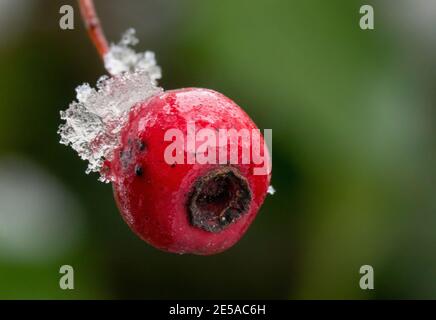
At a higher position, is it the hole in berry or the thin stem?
the thin stem

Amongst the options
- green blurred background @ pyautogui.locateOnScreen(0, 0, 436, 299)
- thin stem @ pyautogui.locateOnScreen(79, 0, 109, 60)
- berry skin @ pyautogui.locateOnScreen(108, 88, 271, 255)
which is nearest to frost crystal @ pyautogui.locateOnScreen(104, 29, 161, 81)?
thin stem @ pyautogui.locateOnScreen(79, 0, 109, 60)

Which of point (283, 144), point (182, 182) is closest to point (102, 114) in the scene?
point (182, 182)

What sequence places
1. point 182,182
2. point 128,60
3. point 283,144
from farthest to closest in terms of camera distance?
point 283,144 < point 128,60 < point 182,182

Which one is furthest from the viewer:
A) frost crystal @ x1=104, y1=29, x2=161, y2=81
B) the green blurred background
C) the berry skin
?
the green blurred background

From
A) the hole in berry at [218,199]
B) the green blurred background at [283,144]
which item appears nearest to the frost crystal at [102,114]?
the hole in berry at [218,199]

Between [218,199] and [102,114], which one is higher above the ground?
[102,114]

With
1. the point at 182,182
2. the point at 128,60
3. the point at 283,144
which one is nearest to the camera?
the point at 182,182

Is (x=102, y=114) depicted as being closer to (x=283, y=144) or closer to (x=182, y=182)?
(x=182, y=182)

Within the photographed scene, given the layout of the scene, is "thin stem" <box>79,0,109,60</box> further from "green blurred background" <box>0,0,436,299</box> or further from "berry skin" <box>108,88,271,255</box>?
"green blurred background" <box>0,0,436,299</box>
